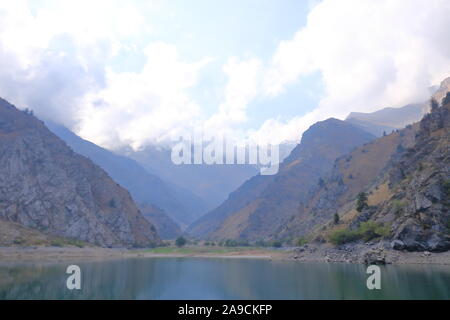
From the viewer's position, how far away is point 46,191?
17150cm

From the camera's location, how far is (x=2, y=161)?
549 ft

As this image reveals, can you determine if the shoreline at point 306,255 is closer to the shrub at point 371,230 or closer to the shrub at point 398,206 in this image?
the shrub at point 371,230

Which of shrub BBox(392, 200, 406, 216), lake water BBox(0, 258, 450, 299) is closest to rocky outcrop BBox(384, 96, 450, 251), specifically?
shrub BBox(392, 200, 406, 216)

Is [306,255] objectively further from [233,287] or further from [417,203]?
[233,287]

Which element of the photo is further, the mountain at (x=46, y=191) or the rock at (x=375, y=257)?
the mountain at (x=46, y=191)

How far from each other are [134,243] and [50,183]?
48.4m

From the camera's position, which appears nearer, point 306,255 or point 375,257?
point 375,257

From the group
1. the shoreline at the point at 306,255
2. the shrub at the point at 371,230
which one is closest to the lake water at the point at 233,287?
the shoreline at the point at 306,255

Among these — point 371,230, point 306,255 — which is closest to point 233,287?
point 371,230

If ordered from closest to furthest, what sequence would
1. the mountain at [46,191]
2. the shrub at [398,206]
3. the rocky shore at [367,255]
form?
the rocky shore at [367,255], the shrub at [398,206], the mountain at [46,191]

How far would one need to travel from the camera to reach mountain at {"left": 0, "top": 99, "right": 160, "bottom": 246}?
15835cm

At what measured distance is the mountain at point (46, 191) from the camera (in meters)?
158
